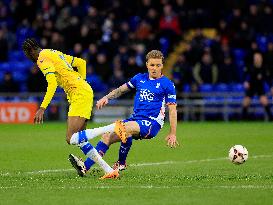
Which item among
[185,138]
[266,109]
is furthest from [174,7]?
[185,138]

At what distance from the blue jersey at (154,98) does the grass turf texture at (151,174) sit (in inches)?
31.4

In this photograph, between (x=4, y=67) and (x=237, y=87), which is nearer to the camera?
(x=237, y=87)

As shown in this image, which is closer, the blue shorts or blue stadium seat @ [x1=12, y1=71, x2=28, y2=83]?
the blue shorts

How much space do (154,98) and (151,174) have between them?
1.03 meters

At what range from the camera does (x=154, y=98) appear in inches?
473

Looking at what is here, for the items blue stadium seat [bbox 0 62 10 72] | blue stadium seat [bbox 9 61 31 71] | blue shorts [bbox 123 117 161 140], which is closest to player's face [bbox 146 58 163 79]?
blue shorts [bbox 123 117 161 140]

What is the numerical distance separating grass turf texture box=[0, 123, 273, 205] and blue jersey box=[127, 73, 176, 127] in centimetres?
80

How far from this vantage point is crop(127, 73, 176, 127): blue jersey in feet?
39.2

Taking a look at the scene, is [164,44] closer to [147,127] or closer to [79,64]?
[79,64]

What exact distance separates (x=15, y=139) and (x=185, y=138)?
3.66 metres

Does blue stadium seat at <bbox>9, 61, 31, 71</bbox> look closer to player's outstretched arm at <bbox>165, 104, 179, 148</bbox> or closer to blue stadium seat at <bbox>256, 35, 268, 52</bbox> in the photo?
blue stadium seat at <bbox>256, 35, 268, 52</bbox>

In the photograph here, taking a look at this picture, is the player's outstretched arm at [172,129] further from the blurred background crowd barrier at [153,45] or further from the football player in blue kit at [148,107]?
the blurred background crowd barrier at [153,45]

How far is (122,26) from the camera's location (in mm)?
29109

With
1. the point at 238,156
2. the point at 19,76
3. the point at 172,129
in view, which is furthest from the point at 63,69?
the point at 19,76
